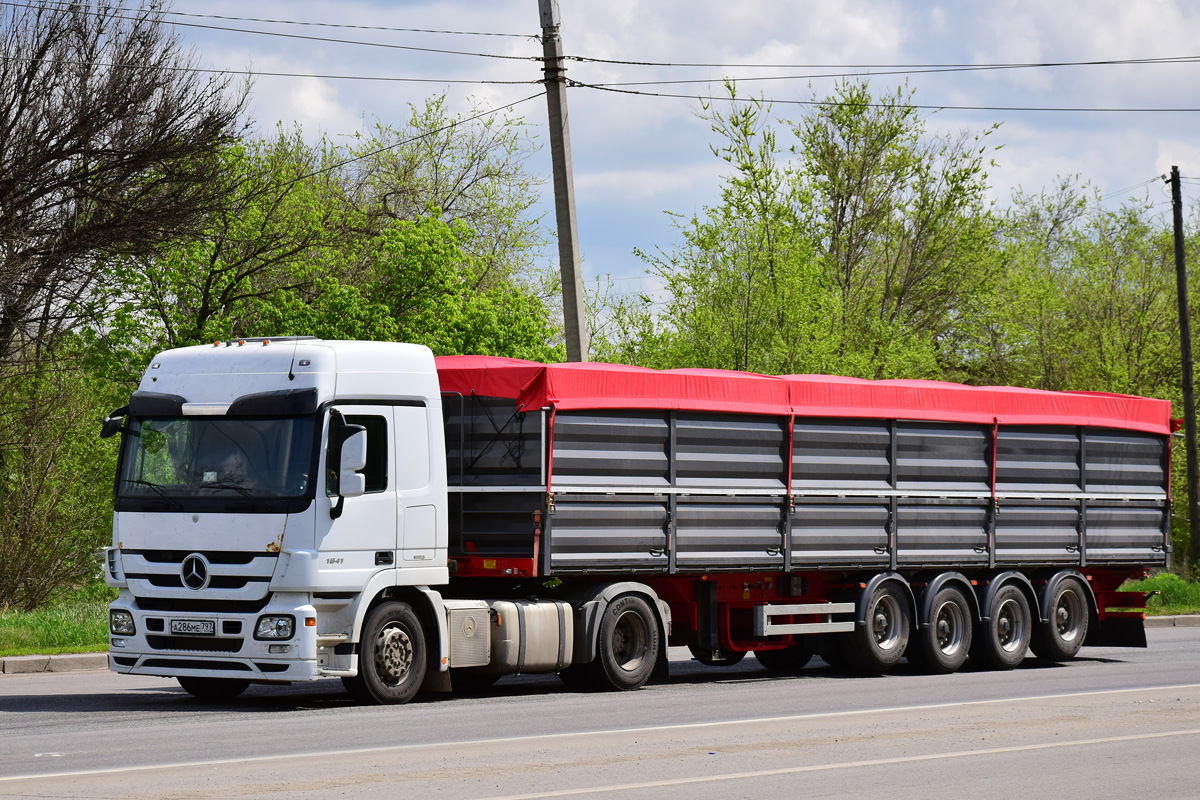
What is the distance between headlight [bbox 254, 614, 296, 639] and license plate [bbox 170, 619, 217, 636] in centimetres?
41

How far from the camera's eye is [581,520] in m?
14.2

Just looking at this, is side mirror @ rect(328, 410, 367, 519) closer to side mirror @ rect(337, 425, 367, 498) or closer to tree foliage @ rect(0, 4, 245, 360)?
side mirror @ rect(337, 425, 367, 498)

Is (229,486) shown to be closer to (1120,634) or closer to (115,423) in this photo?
(115,423)

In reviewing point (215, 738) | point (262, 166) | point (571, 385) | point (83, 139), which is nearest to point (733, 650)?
point (571, 385)

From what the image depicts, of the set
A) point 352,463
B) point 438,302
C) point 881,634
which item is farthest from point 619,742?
point 438,302

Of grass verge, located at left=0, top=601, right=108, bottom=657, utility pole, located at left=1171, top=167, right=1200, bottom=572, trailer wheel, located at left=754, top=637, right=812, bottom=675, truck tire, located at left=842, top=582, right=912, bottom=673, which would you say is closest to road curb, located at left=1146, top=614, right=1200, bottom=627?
utility pole, located at left=1171, top=167, right=1200, bottom=572

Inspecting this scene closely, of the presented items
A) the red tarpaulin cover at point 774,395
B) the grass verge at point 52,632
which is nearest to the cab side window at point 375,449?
the red tarpaulin cover at point 774,395

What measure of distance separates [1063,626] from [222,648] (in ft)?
35.1

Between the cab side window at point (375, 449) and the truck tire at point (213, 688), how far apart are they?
2.34m

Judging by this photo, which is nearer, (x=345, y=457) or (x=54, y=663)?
(x=345, y=457)

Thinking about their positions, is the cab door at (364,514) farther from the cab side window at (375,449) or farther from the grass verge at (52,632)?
the grass verge at (52,632)

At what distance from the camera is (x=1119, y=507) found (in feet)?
63.1

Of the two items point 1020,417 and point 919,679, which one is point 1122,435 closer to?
point 1020,417

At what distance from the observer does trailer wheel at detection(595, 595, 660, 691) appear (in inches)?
570
